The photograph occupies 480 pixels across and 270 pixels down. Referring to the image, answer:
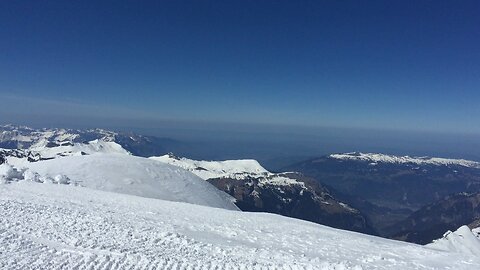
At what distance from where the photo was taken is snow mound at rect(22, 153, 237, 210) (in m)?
45.5

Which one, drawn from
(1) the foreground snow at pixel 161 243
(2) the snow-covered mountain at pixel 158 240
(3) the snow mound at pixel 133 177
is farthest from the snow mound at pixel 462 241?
(1) the foreground snow at pixel 161 243

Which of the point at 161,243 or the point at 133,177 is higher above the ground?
the point at 161,243

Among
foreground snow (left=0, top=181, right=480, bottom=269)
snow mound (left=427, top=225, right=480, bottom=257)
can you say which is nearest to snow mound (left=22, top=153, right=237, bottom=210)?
foreground snow (left=0, top=181, right=480, bottom=269)

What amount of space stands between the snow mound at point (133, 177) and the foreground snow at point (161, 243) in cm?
1723

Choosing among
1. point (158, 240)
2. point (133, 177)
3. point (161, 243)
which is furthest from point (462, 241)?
point (161, 243)

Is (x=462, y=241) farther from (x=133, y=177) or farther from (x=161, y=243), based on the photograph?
(x=161, y=243)

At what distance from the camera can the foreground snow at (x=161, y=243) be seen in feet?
51.1

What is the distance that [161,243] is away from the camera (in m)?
18.7

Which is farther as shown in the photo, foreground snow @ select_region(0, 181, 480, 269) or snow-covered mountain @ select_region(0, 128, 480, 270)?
snow-covered mountain @ select_region(0, 128, 480, 270)

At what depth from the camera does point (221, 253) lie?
18.3 metres

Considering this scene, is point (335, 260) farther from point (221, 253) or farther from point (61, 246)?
point (61, 246)

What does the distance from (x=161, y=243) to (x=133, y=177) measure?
1329 inches

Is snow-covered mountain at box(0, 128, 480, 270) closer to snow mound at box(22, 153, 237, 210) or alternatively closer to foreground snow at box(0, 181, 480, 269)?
foreground snow at box(0, 181, 480, 269)

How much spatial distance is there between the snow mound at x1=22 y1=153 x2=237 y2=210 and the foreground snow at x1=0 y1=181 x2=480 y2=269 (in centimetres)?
1723
